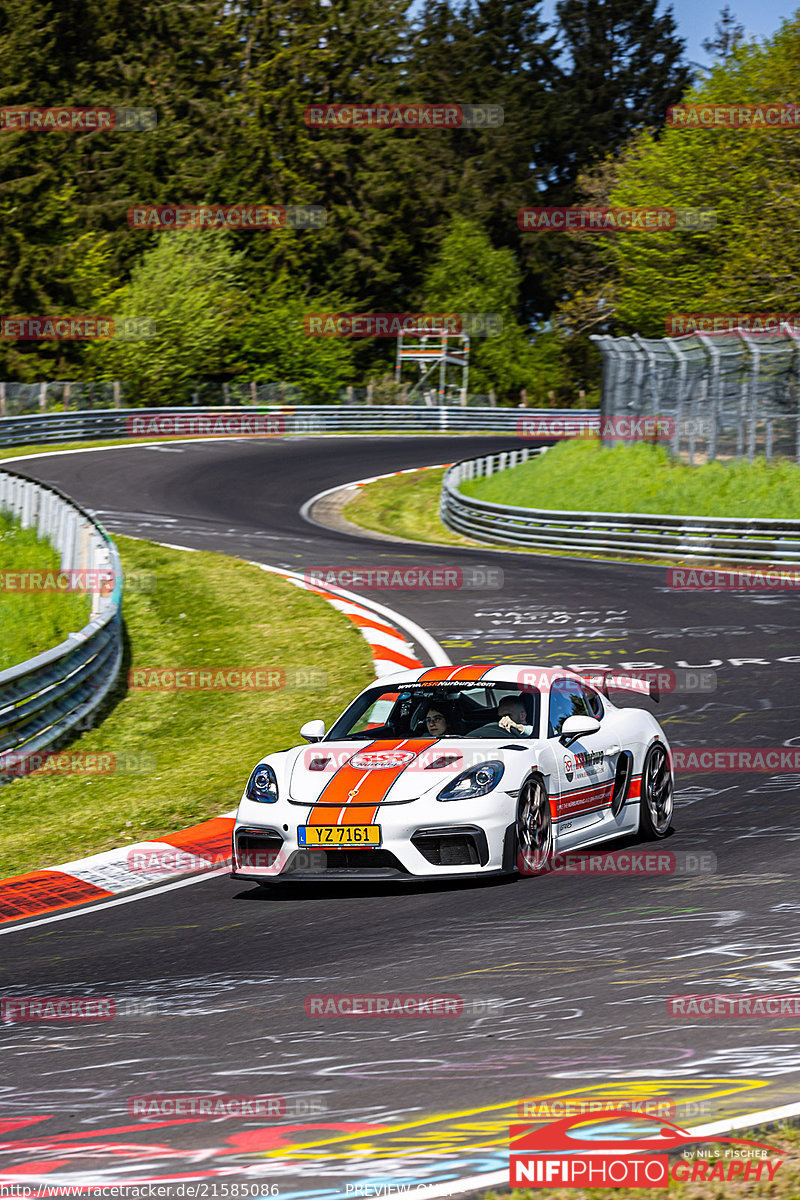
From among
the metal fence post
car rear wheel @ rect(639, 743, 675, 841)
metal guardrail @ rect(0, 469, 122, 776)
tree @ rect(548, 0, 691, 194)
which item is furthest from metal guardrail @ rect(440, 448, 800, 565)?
tree @ rect(548, 0, 691, 194)

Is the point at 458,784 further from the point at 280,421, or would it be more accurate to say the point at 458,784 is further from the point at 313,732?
the point at 280,421

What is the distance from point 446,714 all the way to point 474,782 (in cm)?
121

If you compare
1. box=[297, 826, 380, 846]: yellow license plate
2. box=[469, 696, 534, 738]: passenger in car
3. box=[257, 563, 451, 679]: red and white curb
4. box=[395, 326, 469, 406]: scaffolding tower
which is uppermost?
box=[395, 326, 469, 406]: scaffolding tower

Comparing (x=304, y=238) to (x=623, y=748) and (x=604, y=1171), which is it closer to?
(x=623, y=748)

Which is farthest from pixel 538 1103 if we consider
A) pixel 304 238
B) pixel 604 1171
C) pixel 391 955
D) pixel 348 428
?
pixel 304 238

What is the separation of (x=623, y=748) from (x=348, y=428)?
46.2 metres

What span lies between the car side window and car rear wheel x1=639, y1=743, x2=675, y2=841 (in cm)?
54

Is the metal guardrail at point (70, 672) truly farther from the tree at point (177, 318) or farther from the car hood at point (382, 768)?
the tree at point (177, 318)

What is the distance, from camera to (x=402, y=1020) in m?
6.30

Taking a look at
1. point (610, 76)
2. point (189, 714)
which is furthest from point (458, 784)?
point (610, 76)

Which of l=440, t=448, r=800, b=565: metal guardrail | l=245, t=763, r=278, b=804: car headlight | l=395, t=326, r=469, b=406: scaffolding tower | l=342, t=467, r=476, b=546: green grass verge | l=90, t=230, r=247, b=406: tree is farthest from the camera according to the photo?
l=395, t=326, r=469, b=406: scaffolding tower

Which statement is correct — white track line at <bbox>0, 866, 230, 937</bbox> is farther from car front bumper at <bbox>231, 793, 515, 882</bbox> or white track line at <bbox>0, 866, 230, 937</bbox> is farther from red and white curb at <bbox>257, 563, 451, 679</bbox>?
red and white curb at <bbox>257, 563, 451, 679</bbox>

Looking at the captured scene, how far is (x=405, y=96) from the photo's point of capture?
291ft

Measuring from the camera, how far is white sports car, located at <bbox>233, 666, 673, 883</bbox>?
8.55m
